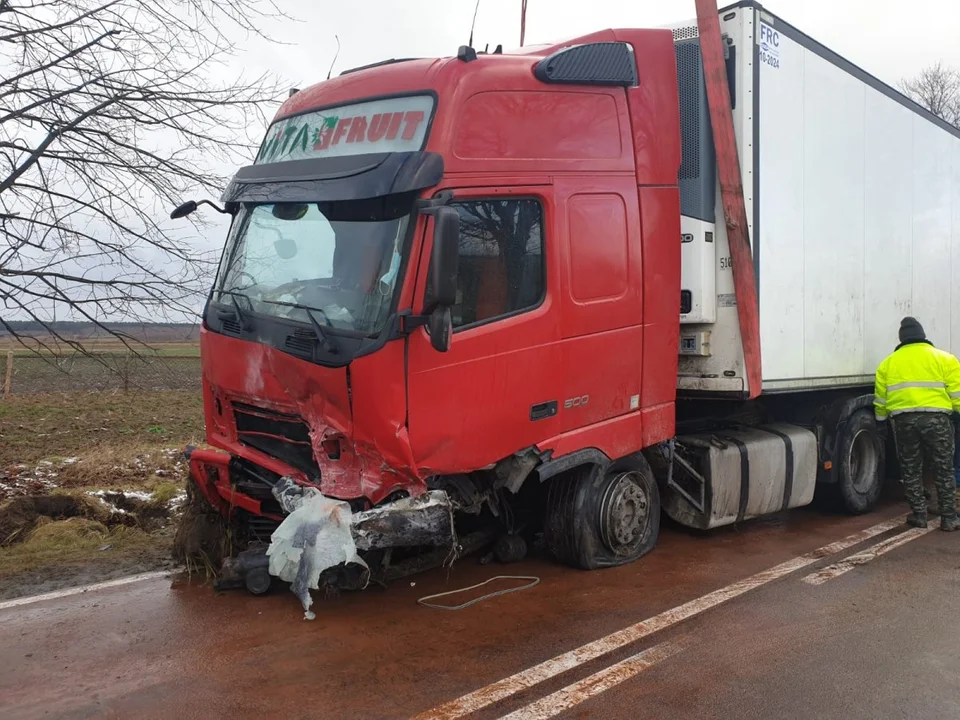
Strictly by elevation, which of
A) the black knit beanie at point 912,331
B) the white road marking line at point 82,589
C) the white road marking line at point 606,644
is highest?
the black knit beanie at point 912,331

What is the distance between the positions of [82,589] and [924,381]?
6.50 m

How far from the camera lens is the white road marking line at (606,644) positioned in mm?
3588

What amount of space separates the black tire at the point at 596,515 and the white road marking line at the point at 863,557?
1170 millimetres

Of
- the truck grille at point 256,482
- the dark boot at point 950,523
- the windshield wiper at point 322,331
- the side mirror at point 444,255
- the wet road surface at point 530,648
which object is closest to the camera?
the wet road surface at point 530,648

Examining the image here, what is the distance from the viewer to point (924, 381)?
6.79 metres

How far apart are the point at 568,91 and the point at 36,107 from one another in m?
4.68

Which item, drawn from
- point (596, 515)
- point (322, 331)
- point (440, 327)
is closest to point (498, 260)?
point (440, 327)

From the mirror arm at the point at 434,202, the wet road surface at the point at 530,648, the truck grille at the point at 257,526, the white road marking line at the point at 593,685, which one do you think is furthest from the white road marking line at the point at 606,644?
the mirror arm at the point at 434,202

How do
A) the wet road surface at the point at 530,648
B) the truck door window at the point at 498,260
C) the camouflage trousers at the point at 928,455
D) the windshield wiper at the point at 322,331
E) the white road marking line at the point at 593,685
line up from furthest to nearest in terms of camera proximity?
the camouflage trousers at the point at 928,455, the truck door window at the point at 498,260, the windshield wiper at the point at 322,331, the wet road surface at the point at 530,648, the white road marking line at the point at 593,685

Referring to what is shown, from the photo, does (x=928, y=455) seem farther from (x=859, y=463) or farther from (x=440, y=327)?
(x=440, y=327)

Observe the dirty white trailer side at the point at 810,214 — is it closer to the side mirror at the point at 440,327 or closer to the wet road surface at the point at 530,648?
the wet road surface at the point at 530,648

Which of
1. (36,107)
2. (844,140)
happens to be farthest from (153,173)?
(844,140)

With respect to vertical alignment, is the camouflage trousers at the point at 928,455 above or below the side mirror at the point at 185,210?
below

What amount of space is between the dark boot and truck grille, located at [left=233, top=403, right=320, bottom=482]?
5.09 m
